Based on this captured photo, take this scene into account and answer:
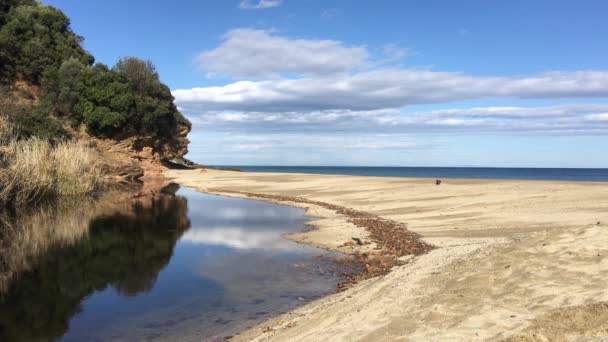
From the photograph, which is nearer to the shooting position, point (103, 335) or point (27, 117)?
point (103, 335)

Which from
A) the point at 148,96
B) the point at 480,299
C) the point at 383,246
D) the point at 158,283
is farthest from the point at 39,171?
the point at 148,96

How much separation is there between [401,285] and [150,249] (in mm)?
9362

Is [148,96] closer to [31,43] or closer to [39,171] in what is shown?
[31,43]

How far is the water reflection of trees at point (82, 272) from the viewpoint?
792cm

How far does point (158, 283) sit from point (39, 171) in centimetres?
1751

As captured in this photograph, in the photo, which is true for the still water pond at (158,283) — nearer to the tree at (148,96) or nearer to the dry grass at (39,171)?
the dry grass at (39,171)

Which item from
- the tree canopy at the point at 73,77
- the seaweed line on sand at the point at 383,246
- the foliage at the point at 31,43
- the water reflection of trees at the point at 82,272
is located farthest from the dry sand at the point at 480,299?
the foliage at the point at 31,43

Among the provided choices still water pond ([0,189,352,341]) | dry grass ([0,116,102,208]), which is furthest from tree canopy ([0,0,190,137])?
still water pond ([0,189,352,341])

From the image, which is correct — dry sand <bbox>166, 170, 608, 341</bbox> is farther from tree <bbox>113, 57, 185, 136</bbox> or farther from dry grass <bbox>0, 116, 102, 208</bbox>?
tree <bbox>113, 57, 185, 136</bbox>

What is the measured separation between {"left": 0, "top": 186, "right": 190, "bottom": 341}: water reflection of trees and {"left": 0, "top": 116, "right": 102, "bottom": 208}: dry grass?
397cm

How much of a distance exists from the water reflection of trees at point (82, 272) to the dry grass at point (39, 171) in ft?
13.0

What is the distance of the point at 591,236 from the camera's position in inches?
296

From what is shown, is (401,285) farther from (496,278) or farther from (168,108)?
(168,108)

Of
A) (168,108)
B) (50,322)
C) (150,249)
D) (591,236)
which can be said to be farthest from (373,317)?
(168,108)
